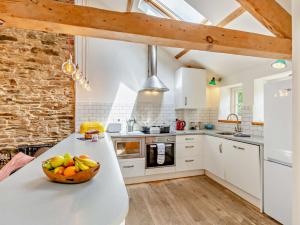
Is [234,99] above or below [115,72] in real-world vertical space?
below

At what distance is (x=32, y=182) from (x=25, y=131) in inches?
115

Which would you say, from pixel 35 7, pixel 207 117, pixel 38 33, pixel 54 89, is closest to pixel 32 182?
pixel 35 7

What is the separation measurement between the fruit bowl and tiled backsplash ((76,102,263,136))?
264cm

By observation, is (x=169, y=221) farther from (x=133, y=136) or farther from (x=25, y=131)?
(x=25, y=131)

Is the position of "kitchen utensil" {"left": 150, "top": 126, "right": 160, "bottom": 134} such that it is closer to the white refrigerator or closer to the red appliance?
the red appliance

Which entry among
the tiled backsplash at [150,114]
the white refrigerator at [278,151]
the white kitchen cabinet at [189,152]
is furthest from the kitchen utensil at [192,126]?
the white refrigerator at [278,151]

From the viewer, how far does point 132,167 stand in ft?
10.1

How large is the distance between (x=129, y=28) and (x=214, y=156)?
2661mm

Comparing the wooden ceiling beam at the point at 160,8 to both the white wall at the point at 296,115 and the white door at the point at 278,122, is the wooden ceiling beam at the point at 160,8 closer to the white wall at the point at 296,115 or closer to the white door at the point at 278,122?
the white wall at the point at 296,115

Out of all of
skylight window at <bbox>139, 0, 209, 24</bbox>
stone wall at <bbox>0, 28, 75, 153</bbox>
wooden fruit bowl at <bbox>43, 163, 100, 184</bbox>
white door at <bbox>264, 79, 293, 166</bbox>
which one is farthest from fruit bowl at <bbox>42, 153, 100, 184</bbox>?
skylight window at <bbox>139, 0, 209, 24</bbox>

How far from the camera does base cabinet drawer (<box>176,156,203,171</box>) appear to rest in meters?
3.36

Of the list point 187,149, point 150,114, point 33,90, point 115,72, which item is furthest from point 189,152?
point 33,90

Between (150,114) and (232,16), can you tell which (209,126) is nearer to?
(150,114)

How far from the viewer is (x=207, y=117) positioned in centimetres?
423
